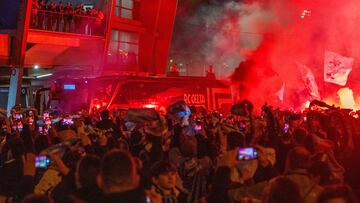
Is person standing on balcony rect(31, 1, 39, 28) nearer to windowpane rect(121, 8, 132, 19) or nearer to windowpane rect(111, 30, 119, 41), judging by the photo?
windowpane rect(111, 30, 119, 41)

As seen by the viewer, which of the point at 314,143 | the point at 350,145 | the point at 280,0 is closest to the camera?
the point at 314,143

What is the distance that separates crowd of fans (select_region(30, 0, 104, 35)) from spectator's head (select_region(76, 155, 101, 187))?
71.1 feet

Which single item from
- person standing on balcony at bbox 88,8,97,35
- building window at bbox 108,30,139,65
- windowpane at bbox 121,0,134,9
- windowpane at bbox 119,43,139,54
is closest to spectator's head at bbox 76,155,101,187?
person standing on balcony at bbox 88,8,97,35

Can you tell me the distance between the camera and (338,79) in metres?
19.2

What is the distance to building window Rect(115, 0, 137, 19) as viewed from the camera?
31078 mm

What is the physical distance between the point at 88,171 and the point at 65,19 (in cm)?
2278

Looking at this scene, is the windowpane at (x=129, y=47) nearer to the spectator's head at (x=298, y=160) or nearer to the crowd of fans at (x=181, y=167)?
the crowd of fans at (x=181, y=167)

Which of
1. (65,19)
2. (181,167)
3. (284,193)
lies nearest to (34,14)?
(65,19)

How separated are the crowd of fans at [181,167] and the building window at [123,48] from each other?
22943 mm

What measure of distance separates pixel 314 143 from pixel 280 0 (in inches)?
974

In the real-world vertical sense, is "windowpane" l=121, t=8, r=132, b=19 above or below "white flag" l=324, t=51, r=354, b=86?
above

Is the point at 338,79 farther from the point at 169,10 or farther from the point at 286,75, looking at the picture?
the point at 169,10

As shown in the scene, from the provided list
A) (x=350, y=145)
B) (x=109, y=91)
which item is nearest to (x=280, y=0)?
(x=109, y=91)

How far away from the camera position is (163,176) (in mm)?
4832
